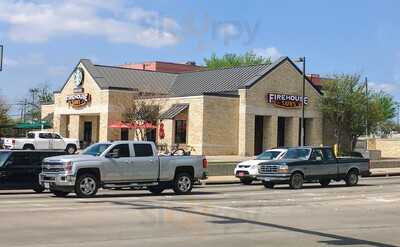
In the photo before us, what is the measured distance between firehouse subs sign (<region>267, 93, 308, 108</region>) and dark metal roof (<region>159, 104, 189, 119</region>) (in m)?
7.57

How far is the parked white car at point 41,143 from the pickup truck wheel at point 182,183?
2679cm

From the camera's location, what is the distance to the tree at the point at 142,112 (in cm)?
5600

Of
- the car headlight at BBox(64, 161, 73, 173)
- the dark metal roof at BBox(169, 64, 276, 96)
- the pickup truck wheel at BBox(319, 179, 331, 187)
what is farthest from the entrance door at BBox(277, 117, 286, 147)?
the car headlight at BBox(64, 161, 73, 173)

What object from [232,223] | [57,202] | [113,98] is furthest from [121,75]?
[232,223]

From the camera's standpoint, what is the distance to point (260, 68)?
5962 centimetres

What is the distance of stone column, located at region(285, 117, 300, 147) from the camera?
61.1m

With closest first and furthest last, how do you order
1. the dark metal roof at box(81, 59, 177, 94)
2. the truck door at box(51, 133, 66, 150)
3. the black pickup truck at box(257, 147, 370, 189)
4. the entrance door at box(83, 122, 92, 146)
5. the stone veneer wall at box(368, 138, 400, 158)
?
1. the black pickup truck at box(257, 147, 370, 189)
2. the truck door at box(51, 133, 66, 150)
3. the dark metal roof at box(81, 59, 177, 94)
4. the entrance door at box(83, 122, 92, 146)
5. the stone veneer wall at box(368, 138, 400, 158)

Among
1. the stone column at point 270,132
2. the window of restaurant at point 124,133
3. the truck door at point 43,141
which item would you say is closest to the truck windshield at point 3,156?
the truck door at point 43,141

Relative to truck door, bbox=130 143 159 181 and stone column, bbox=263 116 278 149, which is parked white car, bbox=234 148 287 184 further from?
stone column, bbox=263 116 278 149

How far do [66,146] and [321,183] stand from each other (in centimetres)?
2703

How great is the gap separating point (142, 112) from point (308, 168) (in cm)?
2991

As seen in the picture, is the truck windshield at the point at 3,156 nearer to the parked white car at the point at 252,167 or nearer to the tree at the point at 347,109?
the parked white car at the point at 252,167

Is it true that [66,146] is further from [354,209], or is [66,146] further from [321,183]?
[354,209]

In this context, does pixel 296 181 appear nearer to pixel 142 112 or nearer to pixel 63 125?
pixel 142 112
